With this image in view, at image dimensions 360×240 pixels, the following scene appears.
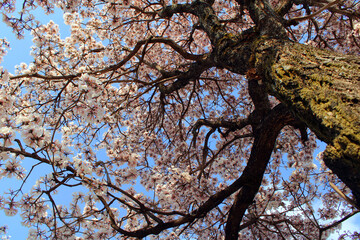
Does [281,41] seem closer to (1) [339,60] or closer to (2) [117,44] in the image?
(1) [339,60]

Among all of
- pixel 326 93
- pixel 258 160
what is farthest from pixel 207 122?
pixel 326 93

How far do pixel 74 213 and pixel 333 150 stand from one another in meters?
3.07

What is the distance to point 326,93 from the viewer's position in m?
1.17

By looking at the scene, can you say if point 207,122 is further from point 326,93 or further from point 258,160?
point 326,93

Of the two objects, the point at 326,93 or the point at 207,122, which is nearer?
the point at 326,93

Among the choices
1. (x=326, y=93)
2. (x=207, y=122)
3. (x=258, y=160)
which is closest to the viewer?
(x=326, y=93)

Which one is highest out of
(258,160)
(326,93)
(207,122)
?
(207,122)

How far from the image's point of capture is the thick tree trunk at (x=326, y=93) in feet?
3.24

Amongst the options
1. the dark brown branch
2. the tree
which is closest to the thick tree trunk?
the tree

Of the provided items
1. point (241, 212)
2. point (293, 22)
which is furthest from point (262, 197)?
point (293, 22)

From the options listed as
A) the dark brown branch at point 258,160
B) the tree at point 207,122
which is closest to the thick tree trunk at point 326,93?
the tree at point 207,122

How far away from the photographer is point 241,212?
3.14 m

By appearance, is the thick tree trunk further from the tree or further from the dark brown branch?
the dark brown branch

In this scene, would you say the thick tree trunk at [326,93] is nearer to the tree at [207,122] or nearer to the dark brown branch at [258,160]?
the tree at [207,122]
